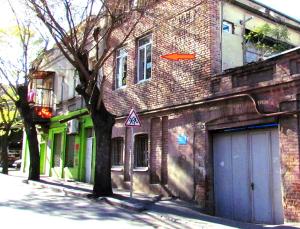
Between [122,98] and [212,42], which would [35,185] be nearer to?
[122,98]

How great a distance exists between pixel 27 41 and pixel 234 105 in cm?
1293

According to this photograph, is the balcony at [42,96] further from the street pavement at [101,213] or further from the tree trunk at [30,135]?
the street pavement at [101,213]

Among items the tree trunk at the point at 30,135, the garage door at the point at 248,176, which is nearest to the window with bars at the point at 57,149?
the tree trunk at the point at 30,135

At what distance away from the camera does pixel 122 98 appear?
18.5 m

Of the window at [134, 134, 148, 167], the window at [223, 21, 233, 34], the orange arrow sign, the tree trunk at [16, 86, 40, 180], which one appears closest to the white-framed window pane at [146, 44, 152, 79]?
the orange arrow sign

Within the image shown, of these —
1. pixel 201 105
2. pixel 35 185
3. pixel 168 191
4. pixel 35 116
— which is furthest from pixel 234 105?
pixel 35 116

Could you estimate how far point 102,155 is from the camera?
14.6 meters

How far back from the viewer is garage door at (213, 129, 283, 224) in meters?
11.5

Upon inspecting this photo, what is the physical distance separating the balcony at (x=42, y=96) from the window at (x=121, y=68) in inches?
313

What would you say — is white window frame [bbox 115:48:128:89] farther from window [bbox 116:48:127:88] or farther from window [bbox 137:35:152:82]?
window [bbox 137:35:152:82]

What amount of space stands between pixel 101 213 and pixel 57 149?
14745mm

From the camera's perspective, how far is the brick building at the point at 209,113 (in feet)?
36.9

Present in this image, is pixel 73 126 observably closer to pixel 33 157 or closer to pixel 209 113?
pixel 33 157

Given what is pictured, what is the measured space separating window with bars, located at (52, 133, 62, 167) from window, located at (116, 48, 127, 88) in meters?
7.84
